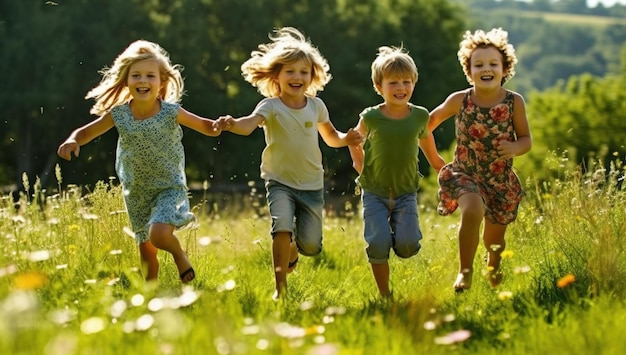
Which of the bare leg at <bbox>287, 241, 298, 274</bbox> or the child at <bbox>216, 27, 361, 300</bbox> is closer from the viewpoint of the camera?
the child at <bbox>216, 27, 361, 300</bbox>

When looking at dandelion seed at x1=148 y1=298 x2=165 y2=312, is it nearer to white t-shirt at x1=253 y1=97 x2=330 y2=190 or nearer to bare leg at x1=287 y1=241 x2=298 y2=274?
white t-shirt at x1=253 y1=97 x2=330 y2=190

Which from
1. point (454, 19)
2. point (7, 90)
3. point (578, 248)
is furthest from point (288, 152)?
point (454, 19)

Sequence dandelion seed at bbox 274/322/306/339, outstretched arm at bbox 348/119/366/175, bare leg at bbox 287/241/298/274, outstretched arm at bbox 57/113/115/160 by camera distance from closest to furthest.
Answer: dandelion seed at bbox 274/322/306/339 < outstretched arm at bbox 57/113/115/160 < outstretched arm at bbox 348/119/366/175 < bare leg at bbox 287/241/298/274

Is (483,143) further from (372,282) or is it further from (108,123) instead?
(108,123)

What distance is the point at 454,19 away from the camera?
44.2 m

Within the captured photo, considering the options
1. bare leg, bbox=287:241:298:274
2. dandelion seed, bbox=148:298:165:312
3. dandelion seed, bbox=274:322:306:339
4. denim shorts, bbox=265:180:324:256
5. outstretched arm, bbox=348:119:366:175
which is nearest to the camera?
dandelion seed, bbox=274:322:306:339

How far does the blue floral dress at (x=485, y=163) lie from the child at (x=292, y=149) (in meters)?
0.70

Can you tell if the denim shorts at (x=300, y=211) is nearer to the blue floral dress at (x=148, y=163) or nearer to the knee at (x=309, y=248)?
the knee at (x=309, y=248)

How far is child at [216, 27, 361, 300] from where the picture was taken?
616 cm

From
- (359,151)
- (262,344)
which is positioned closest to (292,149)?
(359,151)

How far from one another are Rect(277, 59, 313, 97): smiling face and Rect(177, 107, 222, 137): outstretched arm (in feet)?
1.78

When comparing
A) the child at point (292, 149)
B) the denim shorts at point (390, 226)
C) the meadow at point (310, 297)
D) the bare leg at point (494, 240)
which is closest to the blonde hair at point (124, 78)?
the child at point (292, 149)

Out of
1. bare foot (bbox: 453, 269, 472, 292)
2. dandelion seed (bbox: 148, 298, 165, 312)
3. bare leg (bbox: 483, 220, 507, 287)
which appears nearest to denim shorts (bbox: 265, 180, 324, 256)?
bare foot (bbox: 453, 269, 472, 292)

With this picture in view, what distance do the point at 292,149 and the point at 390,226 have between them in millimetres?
780
